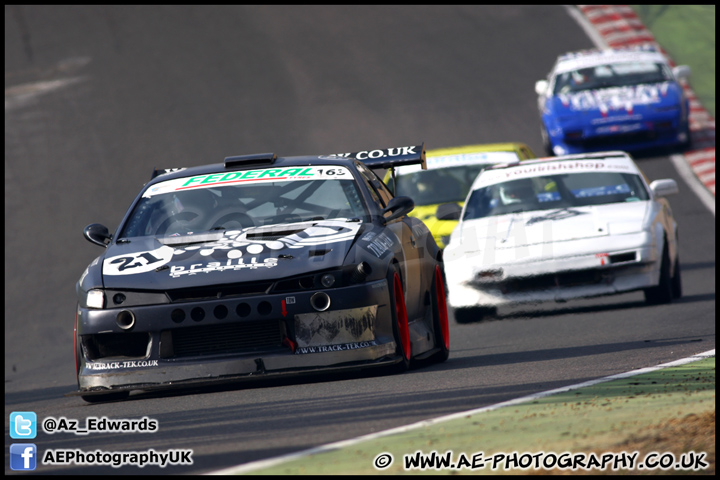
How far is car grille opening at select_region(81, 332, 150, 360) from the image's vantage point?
23.7 ft

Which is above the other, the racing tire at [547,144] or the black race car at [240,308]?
the black race car at [240,308]

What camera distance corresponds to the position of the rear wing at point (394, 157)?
959 cm

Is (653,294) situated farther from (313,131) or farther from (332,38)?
(332,38)

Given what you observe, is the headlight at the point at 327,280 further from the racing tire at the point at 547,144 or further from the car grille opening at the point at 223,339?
the racing tire at the point at 547,144

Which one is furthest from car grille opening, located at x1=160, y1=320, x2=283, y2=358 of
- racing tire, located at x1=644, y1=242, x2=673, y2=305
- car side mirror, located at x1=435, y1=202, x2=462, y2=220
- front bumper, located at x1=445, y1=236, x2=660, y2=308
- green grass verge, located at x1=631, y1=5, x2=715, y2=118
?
green grass verge, located at x1=631, y1=5, x2=715, y2=118

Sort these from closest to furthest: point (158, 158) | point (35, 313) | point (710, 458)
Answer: point (710, 458) < point (35, 313) < point (158, 158)

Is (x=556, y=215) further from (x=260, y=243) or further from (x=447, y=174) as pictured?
(x=260, y=243)

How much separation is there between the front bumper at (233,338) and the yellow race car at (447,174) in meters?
6.89

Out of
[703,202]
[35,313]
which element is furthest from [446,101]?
[35,313]

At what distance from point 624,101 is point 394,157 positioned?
11.0 m

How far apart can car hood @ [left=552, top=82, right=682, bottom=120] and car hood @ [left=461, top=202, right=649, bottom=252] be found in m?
8.19

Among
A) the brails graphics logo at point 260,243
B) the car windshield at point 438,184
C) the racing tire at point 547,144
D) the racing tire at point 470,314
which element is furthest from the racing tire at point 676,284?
the racing tire at point 547,144

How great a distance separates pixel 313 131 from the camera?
23797mm

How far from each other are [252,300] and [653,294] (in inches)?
224
